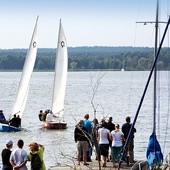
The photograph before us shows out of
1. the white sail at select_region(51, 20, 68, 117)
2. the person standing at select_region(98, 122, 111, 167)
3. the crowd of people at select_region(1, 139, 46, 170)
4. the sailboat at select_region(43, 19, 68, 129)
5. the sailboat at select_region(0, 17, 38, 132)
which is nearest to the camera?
the crowd of people at select_region(1, 139, 46, 170)

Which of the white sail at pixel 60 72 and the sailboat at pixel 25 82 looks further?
the white sail at pixel 60 72

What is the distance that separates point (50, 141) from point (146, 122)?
1442 cm

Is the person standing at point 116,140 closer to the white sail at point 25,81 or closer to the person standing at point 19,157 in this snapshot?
the person standing at point 19,157

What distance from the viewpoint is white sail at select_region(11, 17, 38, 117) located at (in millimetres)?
47125

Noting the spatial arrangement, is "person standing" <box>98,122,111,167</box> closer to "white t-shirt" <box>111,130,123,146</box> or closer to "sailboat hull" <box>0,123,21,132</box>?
"white t-shirt" <box>111,130,123,146</box>

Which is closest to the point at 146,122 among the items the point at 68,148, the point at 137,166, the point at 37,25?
the point at 37,25

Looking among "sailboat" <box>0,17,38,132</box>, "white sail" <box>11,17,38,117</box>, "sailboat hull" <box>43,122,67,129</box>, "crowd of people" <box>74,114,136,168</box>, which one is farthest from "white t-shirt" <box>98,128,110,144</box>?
"white sail" <box>11,17,38,117</box>

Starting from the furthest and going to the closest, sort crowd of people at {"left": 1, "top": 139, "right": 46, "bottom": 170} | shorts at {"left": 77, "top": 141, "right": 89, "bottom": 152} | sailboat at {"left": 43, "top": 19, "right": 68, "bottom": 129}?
sailboat at {"left": 43, "top": 19, "right": 68, "bottom": 129} < shorts at {"left": 77, "top": 141, "right": 89, "bottom": 152} < crowd of people at {"left": 1, "top": 139, "right": 46, "bottom": 170}

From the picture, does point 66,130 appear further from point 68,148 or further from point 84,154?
point 84,154

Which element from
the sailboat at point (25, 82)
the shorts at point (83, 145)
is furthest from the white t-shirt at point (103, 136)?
the sailboat at point (25, 82)

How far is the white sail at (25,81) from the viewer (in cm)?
4712

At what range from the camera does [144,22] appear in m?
22.0

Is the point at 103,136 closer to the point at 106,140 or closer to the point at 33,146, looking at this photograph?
the point at 106,140

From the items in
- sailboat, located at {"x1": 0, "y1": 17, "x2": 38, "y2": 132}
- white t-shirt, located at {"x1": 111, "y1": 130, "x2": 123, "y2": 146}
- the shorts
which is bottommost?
the shorts
